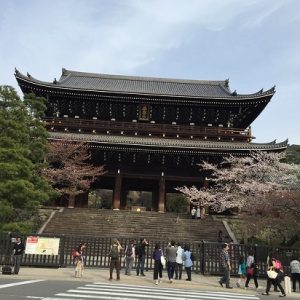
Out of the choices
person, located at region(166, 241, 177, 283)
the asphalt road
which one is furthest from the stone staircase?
the asphalt road

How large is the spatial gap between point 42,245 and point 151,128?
19.1 metres

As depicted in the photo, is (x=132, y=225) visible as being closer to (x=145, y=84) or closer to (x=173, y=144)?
(x=173, y=144)

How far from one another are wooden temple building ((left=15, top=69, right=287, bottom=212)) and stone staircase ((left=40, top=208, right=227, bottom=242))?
2821 millimetres

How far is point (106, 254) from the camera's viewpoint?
65.8 ft

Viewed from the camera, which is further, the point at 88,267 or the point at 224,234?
the point at 224,234

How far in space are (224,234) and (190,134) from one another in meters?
11.3

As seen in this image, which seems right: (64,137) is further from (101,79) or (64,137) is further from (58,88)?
(101,79)

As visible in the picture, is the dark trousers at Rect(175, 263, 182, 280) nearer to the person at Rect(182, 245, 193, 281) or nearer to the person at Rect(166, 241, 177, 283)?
the person at Rect(182, 245, 193, 281)

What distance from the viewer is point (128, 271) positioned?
703 inches

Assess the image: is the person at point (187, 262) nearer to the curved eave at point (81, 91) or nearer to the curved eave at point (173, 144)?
the curved eave at point (173, 144)

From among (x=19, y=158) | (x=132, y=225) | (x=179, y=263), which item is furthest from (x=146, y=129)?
(x=179, y=263)

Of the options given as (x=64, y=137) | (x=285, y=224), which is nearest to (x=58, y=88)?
(x=64, y=137)

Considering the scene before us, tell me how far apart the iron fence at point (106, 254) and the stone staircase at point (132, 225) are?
5.78m

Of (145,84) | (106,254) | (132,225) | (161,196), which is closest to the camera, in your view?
(106,254)
